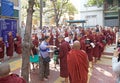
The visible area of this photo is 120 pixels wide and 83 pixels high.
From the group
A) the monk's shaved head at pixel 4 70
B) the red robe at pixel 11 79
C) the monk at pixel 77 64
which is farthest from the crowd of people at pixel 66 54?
the monk's shaved head at pixel 4 70

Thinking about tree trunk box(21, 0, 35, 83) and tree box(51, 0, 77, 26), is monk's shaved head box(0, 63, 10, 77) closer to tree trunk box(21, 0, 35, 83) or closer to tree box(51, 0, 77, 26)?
tree trunk box(21, 0, 35, 83)

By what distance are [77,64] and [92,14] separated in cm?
3804

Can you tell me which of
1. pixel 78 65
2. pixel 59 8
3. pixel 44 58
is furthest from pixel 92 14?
pixel 78 65

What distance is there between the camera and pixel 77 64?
23.3 ft

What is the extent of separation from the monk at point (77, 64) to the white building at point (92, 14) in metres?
36.3

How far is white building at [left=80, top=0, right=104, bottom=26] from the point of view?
142ft

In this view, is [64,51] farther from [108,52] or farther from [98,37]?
[108,52]

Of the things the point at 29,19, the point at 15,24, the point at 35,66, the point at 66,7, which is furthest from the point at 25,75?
the point at 66,7

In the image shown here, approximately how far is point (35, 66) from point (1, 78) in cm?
832

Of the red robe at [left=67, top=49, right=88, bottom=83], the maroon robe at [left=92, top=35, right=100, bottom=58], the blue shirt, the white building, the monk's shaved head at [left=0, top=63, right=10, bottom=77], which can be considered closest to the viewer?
the monk's shaved head at [left=0, top=63, right=10, bottom=77]

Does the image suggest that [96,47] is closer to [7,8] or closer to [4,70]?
[7,8]

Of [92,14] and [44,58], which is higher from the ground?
[92,14]

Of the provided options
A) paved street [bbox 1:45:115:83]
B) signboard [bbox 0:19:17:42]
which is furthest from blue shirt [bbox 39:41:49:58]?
signboard [bbox 0:19:17:42]

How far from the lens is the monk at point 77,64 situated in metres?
7.10
